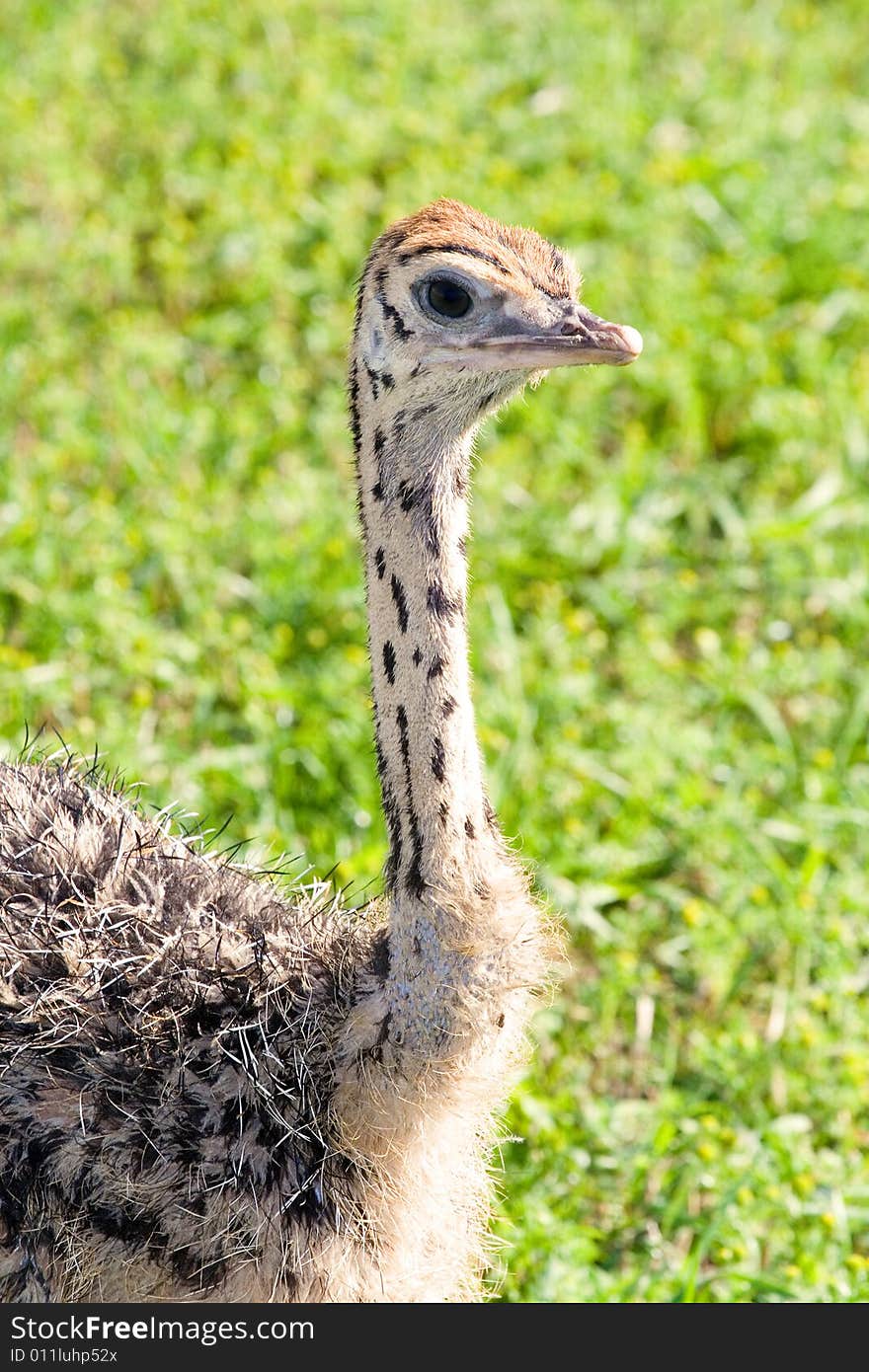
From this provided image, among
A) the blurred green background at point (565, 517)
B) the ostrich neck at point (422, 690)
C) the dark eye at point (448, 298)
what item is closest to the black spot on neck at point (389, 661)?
the ostrich neck at point (422, 690)

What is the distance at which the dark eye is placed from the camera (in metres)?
3.12

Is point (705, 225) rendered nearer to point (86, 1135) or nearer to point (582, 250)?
point (582, 250)

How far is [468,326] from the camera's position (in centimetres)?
312

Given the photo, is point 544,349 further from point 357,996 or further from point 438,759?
point 357,996

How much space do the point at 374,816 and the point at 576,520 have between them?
1550mm

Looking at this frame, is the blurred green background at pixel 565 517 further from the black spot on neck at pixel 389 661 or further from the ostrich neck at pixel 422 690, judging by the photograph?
the black spot on neck at pixel 389 661

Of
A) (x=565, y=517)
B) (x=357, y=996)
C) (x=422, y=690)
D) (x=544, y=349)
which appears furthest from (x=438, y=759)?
(x=565, y=517)

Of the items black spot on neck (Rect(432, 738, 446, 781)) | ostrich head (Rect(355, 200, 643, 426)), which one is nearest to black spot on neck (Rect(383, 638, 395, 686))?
black spot on neck (Rect(432, 738, 446, 781))

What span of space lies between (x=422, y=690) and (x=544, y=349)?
25.5 inches

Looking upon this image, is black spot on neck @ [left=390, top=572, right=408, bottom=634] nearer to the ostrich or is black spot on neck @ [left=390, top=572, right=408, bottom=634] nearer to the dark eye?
the ostrich

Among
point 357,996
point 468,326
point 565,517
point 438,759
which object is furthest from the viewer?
point 565,517

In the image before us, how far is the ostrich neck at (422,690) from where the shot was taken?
3182 mm

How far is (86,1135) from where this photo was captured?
335cm
